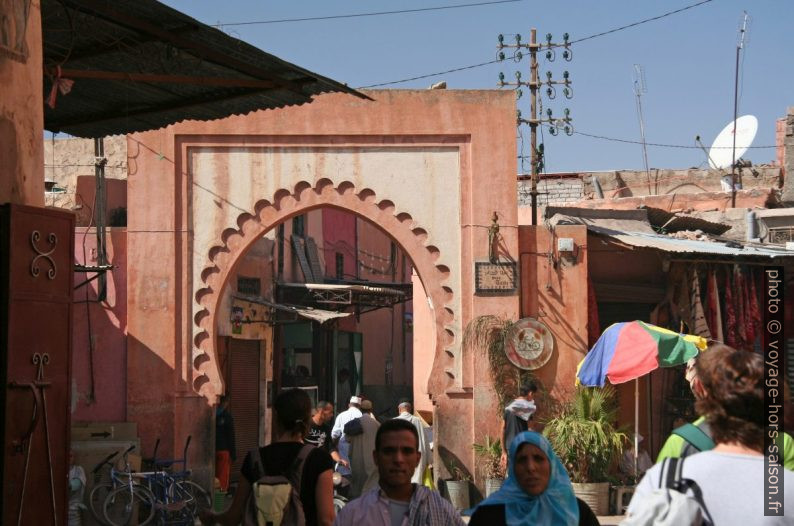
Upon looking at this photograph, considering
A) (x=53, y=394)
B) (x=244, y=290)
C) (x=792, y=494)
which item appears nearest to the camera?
(x=792, y=494)

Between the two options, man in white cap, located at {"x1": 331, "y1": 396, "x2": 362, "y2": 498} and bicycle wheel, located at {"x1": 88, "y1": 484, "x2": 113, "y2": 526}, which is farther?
bicycle wheel, located at {"x1": 88, "y1": 484, "x2": 113, "y2": 526}

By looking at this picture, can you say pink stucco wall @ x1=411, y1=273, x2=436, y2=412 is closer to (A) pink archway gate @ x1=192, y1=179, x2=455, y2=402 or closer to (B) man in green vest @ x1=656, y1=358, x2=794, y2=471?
(A) pink archway gate @ x1=192, y1=179, x2=455, y2=402

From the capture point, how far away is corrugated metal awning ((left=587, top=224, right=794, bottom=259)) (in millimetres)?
14297

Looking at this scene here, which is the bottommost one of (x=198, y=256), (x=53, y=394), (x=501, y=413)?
(x=501, y=413)

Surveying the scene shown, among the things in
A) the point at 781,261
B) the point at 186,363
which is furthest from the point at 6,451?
the point at 781,261

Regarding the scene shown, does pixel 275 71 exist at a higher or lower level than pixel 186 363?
higher

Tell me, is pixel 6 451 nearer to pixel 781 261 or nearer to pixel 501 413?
pixel 501 413

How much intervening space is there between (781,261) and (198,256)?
7398 millimetres

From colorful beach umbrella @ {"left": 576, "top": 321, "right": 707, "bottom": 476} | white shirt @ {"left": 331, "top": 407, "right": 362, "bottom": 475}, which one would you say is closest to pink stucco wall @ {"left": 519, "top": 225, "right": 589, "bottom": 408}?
colorful beach umbrella @ {"left": 576, "top": 321, "right": 707, "bottom": 476}

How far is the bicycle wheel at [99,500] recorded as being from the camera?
12195 mm

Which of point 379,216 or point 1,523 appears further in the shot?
point 379,216

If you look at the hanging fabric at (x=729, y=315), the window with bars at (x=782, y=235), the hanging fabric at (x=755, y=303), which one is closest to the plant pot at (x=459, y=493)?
the hanging fabric at (x=729, y=315)

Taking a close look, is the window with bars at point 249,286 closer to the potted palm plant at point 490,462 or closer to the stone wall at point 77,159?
the stone wall at point 77,159

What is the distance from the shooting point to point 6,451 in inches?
206
